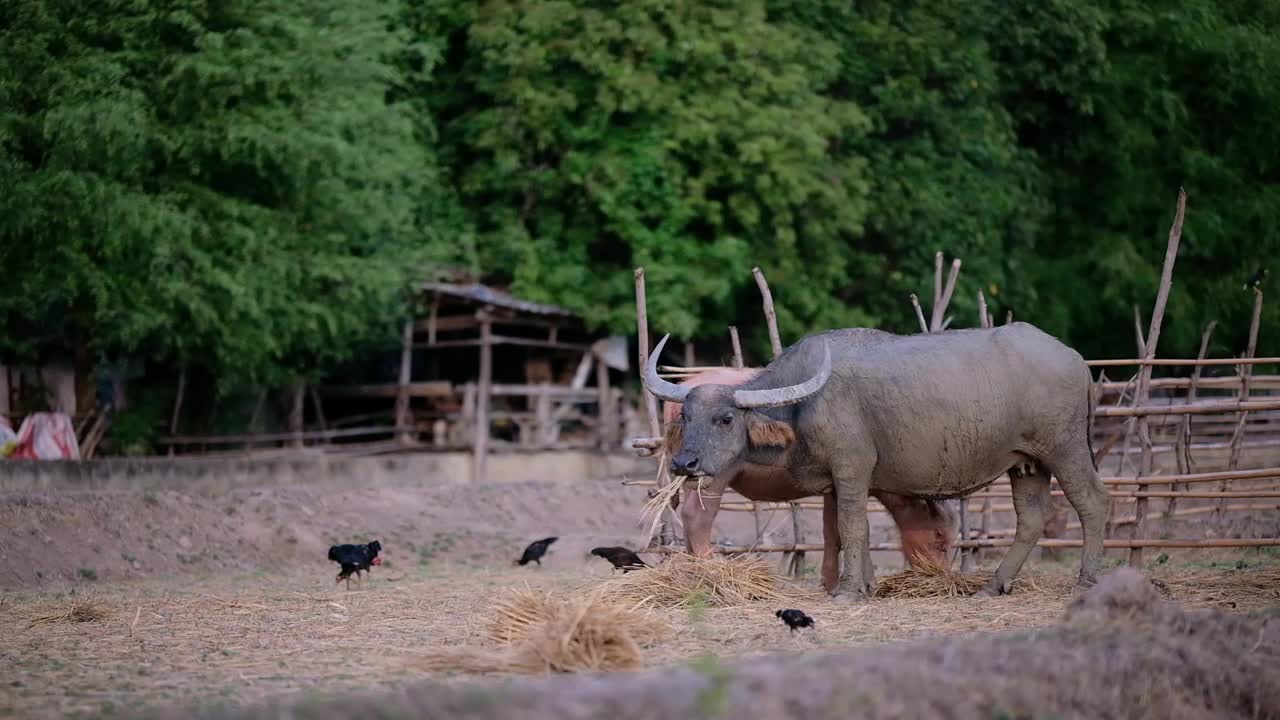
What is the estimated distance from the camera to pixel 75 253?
17.3 m

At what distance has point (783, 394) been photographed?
1020cm

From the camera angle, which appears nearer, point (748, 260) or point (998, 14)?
point (748, 260)

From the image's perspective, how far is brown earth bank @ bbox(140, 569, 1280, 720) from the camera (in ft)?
17.1

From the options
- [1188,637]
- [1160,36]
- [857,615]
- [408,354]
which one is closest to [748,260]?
[408,354]

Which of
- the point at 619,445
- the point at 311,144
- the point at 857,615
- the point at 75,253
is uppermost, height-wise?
the point at 311,144

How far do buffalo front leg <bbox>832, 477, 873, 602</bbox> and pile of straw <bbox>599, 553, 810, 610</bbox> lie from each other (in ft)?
1.39

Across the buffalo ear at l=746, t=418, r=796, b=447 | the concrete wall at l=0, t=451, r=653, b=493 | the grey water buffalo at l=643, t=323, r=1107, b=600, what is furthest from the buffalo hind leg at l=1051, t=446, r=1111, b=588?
the concrete wall at l=0, t=451, r=653, b=493

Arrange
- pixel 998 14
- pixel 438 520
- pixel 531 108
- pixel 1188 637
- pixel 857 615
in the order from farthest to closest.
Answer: pixel 998 14
pixel 531 108
pixel 438 520
pixel 857 615
pixel 1188 637

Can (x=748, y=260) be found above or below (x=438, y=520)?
above

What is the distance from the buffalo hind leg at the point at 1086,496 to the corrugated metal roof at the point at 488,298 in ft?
46.5

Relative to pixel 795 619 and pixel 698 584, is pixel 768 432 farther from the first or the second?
pixel 795 619

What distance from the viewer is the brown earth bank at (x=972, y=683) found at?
520 centimetres

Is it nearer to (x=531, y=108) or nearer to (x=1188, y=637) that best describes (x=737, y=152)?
(x=531, y=108)

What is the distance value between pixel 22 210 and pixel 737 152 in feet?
39.3
